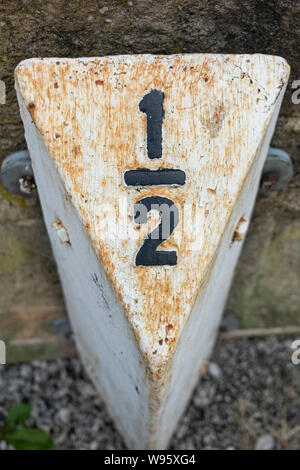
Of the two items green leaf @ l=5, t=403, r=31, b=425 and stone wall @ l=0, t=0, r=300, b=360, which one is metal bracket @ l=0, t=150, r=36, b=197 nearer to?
stone wall @ l=0, t=0, r=300, b=360

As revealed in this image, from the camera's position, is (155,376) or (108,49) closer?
(155,376)

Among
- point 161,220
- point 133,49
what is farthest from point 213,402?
point 133,49

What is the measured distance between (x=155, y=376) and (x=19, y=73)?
2.06 ft

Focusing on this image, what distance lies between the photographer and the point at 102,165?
817 millimetres

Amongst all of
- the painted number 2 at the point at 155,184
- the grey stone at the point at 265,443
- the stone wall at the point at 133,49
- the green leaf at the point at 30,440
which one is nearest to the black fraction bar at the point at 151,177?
the painted number 2 at the point at 155,184

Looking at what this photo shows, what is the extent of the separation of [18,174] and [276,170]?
64cm

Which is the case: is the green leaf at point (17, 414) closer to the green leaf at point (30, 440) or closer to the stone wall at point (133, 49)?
the green leaf at point (30, 440)

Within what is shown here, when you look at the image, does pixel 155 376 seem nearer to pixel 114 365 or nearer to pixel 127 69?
pixel 114 365

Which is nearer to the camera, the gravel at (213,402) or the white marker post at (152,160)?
the white marker post at (152,160)

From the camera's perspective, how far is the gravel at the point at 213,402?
1587 mm

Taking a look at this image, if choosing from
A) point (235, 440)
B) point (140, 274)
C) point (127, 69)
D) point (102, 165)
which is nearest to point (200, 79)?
point (127, 69)

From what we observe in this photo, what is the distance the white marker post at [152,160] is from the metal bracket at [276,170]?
25 cm

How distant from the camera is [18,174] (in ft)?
3.49

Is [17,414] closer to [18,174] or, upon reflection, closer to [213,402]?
[213,402]
